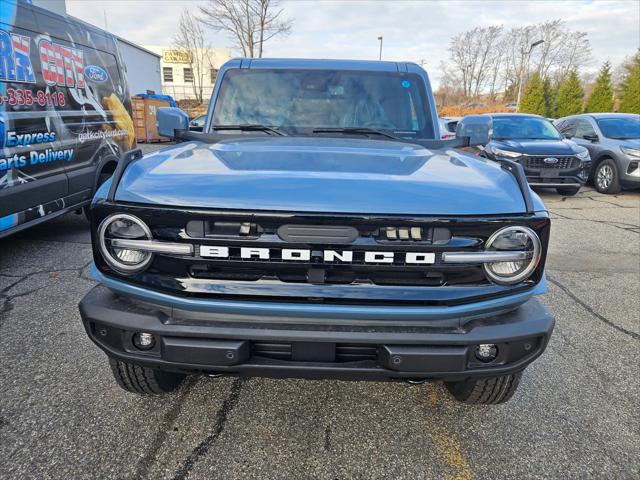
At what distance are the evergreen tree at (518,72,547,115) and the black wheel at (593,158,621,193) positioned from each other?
18205 mm

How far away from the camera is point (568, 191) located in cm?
1004

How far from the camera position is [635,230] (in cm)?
730

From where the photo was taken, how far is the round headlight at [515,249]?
1906mm

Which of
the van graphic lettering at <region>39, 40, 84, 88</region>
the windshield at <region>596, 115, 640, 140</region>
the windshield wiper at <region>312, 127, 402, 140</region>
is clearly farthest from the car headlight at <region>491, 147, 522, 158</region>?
the van graphic lettering at <region>39, 40, 84, 88</region>

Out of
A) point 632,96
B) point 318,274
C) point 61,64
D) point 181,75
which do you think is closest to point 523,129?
point 61,64

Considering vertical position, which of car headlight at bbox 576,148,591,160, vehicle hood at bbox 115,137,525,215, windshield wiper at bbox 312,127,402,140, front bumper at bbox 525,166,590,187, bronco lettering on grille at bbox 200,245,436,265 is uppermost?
windshield wiper at bbox 312,127,402,140

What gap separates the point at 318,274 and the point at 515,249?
2.77 ft

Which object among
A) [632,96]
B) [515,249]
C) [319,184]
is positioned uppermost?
[632,96]

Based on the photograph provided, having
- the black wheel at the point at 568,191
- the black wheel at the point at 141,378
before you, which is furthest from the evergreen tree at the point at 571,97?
the black wheel at the point at 141,378

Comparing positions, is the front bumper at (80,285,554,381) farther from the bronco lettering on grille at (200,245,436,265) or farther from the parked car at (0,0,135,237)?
the parked car at (0,0,135,237)

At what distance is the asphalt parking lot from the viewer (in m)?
2.15

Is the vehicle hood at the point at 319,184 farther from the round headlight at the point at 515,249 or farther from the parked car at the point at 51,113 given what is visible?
the parked car at the point at 51,113

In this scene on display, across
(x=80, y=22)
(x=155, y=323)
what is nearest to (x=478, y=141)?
(x=155, y=323)

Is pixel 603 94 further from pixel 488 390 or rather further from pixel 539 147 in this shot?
pixel 488 390
